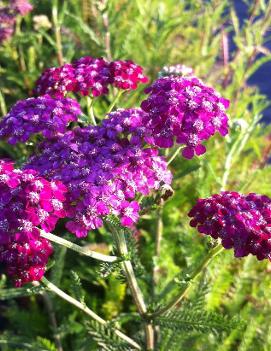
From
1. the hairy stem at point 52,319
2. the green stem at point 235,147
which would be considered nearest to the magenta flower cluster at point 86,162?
the green stem at point 235,147

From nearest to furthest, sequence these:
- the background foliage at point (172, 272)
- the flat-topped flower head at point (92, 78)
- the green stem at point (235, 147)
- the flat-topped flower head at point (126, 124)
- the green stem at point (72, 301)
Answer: the flat-topped flower head at point (126, 124) < the green stem at point (72, 301) < the flat-topped flower head at point (92, 78) < the background foliage at point (172, 272) < the green stem at point (235, 147)

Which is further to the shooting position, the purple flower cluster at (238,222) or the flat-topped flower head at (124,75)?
the flat-topped flower head at (124,75)

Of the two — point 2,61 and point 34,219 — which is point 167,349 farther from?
point 2,61

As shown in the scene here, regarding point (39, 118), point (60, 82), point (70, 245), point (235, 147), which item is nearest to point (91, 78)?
point (60, 82)

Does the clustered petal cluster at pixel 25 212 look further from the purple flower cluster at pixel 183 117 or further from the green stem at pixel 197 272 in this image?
the green stem at pixel 197 272

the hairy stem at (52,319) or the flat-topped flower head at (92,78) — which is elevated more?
the flat-topped flower head at (92,78)

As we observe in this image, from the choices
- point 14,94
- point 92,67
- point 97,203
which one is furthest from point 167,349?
point 14,94
